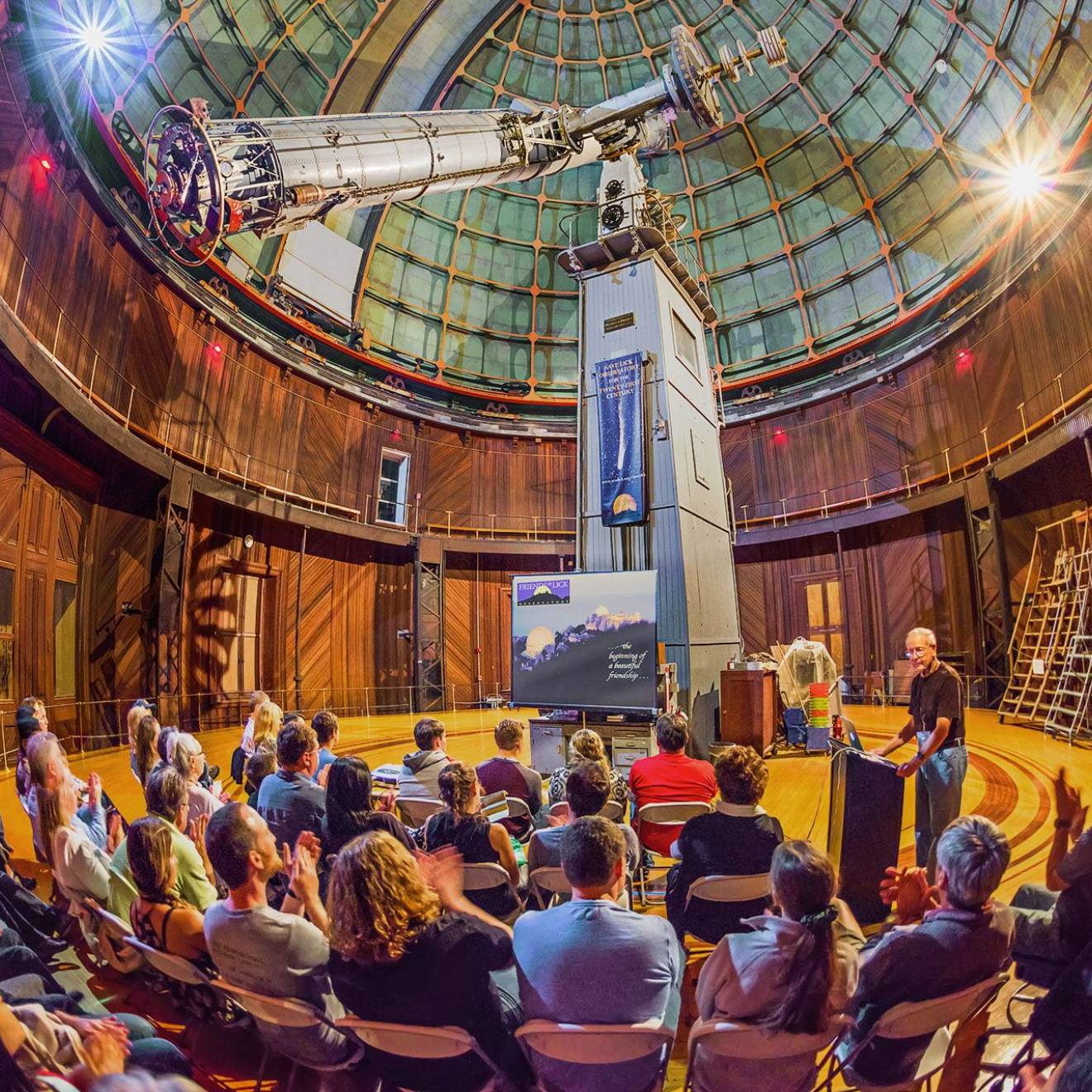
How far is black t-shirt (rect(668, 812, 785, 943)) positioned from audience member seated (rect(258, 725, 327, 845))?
63.8 inches

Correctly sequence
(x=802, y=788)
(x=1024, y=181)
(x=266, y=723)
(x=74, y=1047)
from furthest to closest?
(x=1024, y=181) < (x=802, y=788) < (x=266, y=723) < (x=74, y=1047)

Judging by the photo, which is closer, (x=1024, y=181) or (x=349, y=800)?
(x=349, y=800)

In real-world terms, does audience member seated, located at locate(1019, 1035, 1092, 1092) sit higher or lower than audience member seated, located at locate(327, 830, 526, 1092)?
higher

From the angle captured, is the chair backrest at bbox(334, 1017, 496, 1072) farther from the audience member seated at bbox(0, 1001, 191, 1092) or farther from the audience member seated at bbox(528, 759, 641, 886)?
the audience member seated at bbox(528, 759, 641, 886)

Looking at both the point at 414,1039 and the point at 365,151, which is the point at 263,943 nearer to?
the point at 414,1039

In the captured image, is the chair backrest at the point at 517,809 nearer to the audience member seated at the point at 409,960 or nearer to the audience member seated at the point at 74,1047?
the audience member seated at the point at 409,960

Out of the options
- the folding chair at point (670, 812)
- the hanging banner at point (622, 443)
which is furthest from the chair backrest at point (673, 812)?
the hanging banner at point (622, 443)

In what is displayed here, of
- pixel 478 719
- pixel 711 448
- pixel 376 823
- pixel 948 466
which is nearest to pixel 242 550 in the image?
pixel 478 719

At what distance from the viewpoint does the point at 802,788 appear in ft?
21.2

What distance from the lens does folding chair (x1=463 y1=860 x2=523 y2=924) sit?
2533 millimetres

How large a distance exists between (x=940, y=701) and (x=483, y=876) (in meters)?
2.79

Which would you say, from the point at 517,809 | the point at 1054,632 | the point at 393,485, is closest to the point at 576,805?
the point at 517,809

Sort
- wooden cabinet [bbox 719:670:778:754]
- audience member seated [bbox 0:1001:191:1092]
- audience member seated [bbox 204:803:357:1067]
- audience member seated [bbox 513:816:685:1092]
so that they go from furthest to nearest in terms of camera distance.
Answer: wooden cabinet [bbox 719:670:778:754]
audience member seated [bbox 204:803:357:1067]
audience member seated [bbox 513:816:685:1092]
audience member seated [bbox 0:1001:191:1092]

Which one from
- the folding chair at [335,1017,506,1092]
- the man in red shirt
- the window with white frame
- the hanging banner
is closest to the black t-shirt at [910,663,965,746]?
the man in red shirt
